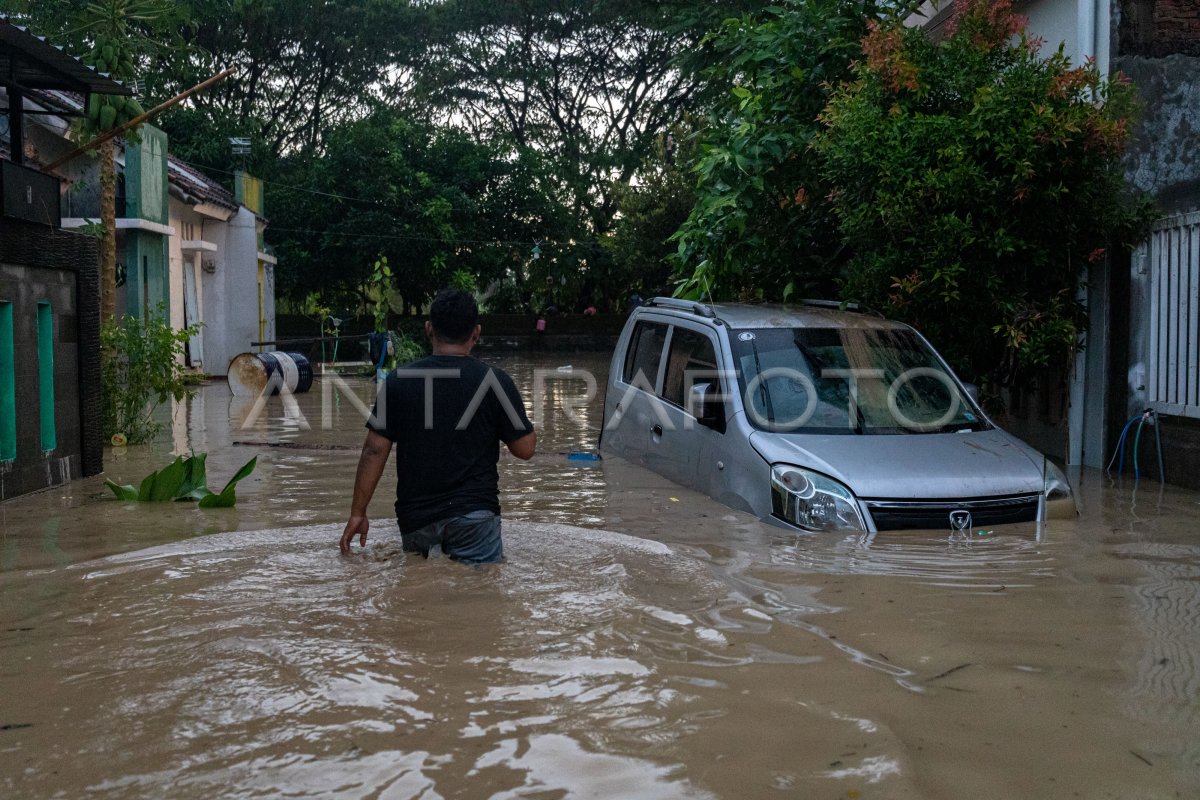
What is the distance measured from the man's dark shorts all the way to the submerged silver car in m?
1.81

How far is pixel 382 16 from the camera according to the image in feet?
132

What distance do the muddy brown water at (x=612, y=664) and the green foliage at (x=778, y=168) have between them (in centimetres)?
483

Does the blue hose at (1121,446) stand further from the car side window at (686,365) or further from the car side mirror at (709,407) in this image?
the car side mirror at (709,407)

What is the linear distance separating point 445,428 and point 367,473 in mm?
446

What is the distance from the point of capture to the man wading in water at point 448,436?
18.1 ft

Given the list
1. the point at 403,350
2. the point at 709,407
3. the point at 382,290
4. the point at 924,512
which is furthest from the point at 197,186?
the point at 924,512

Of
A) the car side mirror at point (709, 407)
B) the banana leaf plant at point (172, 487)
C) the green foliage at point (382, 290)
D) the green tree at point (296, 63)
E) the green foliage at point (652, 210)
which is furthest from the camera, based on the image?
the green tree at point (296, 63)

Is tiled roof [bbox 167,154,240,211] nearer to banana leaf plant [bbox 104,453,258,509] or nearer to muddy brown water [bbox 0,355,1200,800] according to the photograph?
banana leaf plant [bbox 104,453,258,509]

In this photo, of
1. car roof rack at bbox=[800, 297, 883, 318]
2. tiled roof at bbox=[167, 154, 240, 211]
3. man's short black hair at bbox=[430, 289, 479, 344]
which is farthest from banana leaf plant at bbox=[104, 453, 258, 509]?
tiled roof at bbox=[167, 154, 240, 211]

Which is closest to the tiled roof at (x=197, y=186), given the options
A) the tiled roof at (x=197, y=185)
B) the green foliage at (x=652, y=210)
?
Result: the tiled roof at (x=197, y=185)

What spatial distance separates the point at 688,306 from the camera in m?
9.09

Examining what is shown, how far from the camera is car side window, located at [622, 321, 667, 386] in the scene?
9203 millimetres

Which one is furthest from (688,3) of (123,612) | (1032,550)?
(123,612)

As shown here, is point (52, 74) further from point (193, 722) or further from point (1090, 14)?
point (1090, 14)
